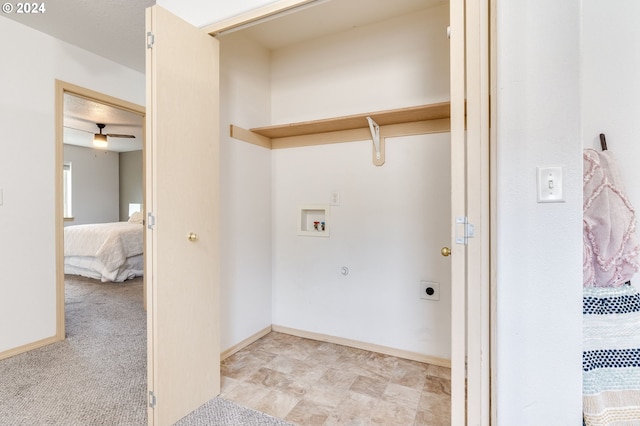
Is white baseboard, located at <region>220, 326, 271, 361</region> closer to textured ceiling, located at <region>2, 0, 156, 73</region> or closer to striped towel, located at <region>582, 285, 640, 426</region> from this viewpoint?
striped towel, located at <region>582, 285, 640, 426</region>

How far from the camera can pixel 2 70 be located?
86.3 inches

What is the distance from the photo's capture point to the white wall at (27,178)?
87.3 inches

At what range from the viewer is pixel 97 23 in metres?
2.21

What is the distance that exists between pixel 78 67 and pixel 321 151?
7.10 feet

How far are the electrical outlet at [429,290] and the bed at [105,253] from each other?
4102 millimetres

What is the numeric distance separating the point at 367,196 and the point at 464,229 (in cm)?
131

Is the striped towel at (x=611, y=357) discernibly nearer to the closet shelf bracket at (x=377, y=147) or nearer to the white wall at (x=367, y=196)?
the white wall at (x=367, y=196)

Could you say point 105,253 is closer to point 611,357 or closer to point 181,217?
point 181,217

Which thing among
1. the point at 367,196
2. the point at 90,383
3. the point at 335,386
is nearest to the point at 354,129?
the point at 367,196

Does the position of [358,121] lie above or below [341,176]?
above

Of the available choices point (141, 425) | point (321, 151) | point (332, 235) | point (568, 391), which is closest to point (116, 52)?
point (321, 151)

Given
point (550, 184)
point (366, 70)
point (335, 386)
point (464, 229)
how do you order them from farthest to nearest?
1. point (366, 70)
2. point (335, 386)
3. point (464, 229)
4. point (550, 184)

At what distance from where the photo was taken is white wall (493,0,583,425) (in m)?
0.92

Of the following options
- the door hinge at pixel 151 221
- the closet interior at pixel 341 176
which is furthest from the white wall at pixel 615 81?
the door hinge at pixel 151 221
